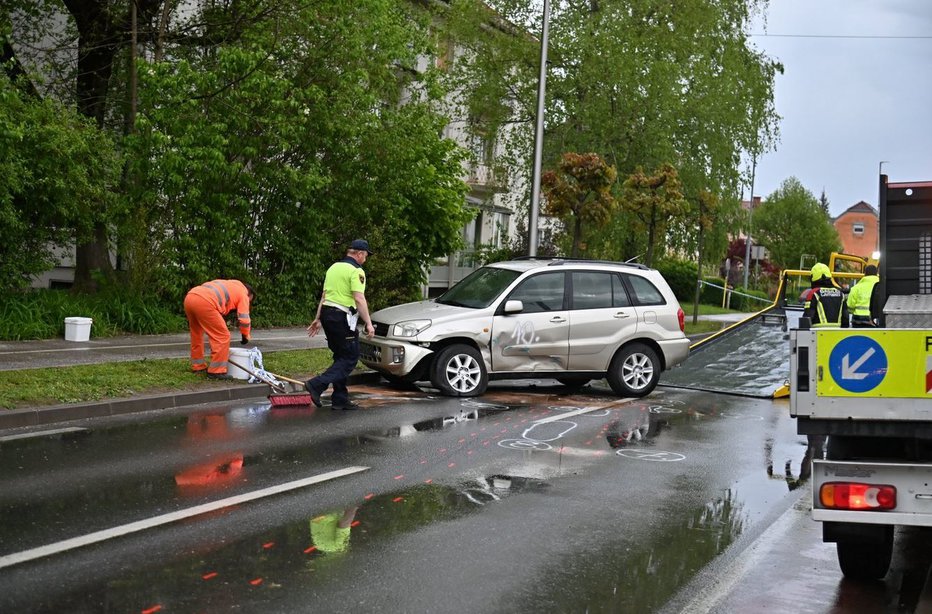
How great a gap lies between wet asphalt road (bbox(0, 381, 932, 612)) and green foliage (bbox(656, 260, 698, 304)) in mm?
36451

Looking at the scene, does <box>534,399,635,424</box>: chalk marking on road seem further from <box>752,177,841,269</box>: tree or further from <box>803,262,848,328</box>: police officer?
<box>752,177,841,269</box>: tree

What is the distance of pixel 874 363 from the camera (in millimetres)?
5391

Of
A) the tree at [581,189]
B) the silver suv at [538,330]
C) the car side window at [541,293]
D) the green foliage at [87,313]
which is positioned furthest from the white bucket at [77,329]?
the tree at [581,189]

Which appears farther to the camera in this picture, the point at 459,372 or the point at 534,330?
the point at 534,330

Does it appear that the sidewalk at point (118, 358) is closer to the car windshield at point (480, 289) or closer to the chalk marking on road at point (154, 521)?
the car windshield at point (480, 289)

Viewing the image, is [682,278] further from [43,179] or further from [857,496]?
[857,496]

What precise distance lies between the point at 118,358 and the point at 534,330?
554 centimetres

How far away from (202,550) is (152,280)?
14.2m

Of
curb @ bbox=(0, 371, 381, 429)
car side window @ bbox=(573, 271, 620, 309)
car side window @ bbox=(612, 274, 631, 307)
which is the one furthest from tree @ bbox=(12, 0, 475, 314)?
car side window @ bbox=(612, 274, 631, 307)

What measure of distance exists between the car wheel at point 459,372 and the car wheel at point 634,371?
1.95 m

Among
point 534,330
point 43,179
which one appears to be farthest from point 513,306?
point 43,179

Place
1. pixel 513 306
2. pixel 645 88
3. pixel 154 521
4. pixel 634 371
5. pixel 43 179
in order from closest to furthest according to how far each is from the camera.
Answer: pixel 154 521
pixel 513 306
pixel 634 371
pixel 43 179
pixel 645 88

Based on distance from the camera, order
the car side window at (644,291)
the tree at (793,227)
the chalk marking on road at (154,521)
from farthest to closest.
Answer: the tree at (793,227) < the car side window at (644,291) < the chalk marking on road at (154,521)

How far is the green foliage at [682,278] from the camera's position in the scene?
47.1 metres
